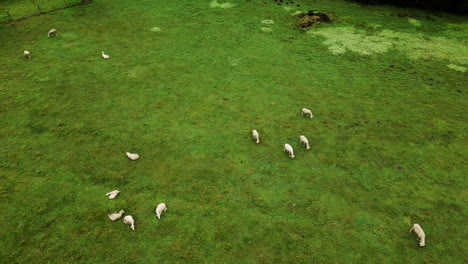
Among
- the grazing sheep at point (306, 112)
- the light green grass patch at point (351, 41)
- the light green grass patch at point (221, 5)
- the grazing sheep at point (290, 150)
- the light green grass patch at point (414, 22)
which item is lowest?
the grazing sheep at point (290, 150)

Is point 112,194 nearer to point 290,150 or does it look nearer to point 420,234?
point 290,150

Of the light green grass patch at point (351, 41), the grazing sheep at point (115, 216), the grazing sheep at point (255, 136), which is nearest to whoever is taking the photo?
the grazing sheep at point (115, 216)

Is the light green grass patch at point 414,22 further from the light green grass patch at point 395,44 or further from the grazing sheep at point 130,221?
the grazing sheep at point 130,221

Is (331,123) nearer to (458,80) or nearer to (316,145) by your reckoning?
(316,145)

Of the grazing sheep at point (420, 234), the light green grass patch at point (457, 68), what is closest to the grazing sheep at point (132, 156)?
the grazing sheep at point (420, 234)

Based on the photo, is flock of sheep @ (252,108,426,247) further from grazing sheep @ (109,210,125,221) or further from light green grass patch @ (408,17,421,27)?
light green grass patch @ (408,17,421,27)

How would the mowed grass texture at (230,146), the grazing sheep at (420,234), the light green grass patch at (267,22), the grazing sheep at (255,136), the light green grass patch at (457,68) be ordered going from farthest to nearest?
1. the light green grass patch at (267,22)
2. the light green grass patch at (457,68)
3. the grazing sheep at (255,136)
4. the mowed grass texture at (230,146)
5. the grazing sheep at (420,234)

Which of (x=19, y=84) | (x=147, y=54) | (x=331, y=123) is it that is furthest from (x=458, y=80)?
(x=19, y=84)
